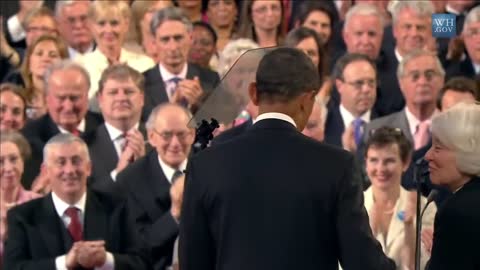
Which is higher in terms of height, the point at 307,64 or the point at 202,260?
the point at 307,64

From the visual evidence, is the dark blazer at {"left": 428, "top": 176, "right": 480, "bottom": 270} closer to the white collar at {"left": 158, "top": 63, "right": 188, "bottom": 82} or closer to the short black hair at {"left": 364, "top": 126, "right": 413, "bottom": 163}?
the short black hair at {"left": 364, "top": 126, "right": 413, "bottom": 163}

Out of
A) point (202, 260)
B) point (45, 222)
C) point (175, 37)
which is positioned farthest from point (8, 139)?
point (202, 260)

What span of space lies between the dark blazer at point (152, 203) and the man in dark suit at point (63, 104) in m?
0.72

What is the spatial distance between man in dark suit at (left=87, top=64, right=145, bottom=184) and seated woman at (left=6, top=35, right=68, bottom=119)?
68cm

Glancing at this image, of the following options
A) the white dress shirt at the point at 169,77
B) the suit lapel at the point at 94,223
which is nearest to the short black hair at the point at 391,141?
the suit lapel at the point at 94,223

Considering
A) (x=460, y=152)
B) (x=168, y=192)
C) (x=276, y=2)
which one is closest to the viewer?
(x=460, y=152)

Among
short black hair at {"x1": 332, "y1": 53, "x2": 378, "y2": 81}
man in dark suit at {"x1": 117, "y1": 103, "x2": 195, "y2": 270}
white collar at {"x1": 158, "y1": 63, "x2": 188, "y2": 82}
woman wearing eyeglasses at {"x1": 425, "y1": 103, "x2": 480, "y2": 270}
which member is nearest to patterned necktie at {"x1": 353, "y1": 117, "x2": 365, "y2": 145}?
short black hair at {"x1": 332, "y1": 53, "x2": 378, "y2": 81}

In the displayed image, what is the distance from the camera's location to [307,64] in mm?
5555

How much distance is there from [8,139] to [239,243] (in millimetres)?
4107

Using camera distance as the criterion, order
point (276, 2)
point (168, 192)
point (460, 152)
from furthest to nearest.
→ point (276, 2) → point (168, 192) → point (460, 152)

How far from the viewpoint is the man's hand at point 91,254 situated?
8414 mm

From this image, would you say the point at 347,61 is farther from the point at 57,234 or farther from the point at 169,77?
the point at 57,234

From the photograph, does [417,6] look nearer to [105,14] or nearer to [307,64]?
[105,14]

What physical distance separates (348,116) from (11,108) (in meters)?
2.21
